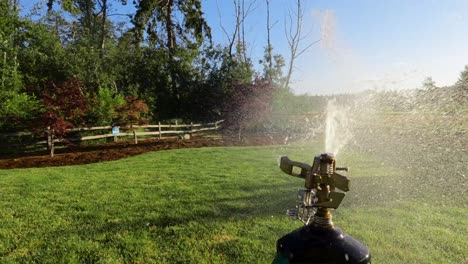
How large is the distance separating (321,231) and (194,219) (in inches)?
128

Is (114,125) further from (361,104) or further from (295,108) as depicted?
(295,108)

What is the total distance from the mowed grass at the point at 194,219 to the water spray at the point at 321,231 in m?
2.11

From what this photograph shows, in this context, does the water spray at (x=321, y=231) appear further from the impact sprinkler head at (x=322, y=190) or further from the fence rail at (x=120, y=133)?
the fence rail at (x=120, y=133)

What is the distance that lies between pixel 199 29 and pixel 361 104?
17.4m

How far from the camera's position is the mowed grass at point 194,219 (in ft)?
11.0

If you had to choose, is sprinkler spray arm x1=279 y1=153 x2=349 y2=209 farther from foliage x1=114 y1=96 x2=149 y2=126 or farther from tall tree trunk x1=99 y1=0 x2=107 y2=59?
tall tree trunk x1=99 y1=0 x2=107 y2=59

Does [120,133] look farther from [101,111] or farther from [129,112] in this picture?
[101,111]

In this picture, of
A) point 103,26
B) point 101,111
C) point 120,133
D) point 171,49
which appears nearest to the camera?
point 101,111

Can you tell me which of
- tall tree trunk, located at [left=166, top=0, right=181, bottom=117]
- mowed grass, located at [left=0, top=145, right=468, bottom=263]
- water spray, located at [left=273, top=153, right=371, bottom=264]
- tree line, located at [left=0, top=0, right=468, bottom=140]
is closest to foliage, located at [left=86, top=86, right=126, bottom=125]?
tree line, located at [left=0, top=0, right=468, bottom=140]

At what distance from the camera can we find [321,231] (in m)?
1.24

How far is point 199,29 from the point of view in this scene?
81.3ft

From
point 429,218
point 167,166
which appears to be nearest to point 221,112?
point 167,166

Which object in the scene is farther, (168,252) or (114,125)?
(114,125)

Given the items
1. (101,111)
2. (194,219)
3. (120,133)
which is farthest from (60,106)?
(194,219)
